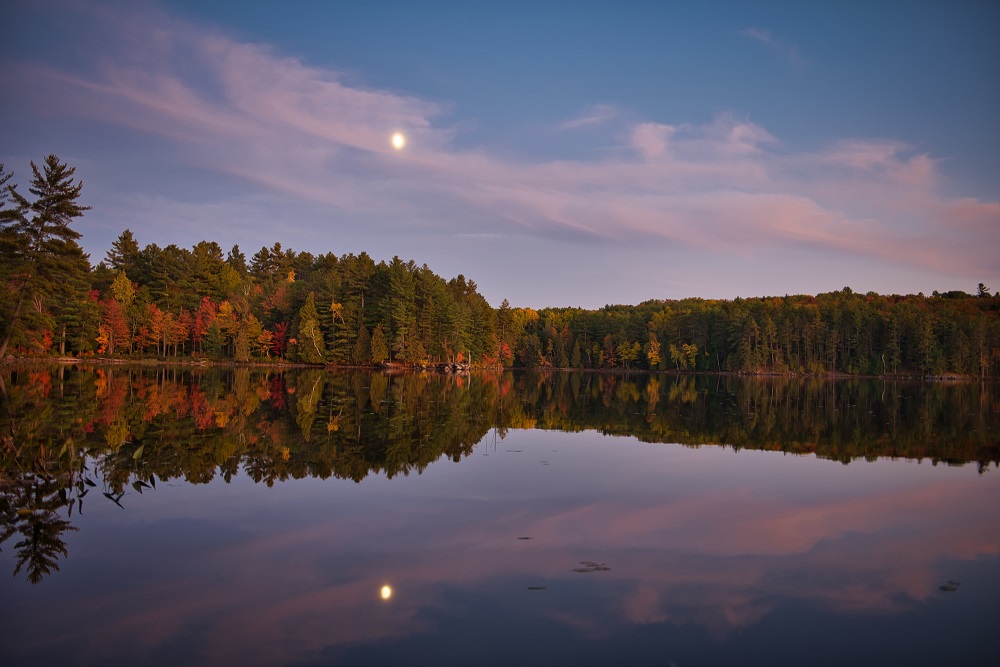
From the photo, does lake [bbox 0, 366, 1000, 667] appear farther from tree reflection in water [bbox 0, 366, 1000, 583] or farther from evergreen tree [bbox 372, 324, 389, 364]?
evergreen tree [bbox 372, 324, 389, 364]

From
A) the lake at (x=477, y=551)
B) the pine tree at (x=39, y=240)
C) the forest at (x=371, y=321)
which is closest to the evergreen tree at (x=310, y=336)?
the forest at (x=371, y=321)

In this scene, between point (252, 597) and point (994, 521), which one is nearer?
point (252, 597)

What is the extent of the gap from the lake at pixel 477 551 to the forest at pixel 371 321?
2945cm

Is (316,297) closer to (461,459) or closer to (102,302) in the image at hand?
(102,302)

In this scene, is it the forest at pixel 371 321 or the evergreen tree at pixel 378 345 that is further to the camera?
the evergreen tree at pixel 378 345

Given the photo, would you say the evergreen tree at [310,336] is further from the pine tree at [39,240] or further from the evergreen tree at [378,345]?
the pine tree at [39,240]

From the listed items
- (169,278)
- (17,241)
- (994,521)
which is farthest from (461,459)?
(169,278)

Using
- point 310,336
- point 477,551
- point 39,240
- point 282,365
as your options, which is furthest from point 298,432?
point 282,365

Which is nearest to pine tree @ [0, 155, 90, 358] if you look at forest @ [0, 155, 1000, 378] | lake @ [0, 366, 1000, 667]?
forest @ [0, 155, 1000, 378]

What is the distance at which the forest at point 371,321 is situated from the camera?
133 feet

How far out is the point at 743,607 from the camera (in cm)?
666

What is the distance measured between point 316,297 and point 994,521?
73.1m

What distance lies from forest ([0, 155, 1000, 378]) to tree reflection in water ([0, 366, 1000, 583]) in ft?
46.2

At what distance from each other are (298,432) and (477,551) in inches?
428
